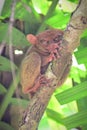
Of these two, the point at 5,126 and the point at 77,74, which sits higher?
the point at 77,74

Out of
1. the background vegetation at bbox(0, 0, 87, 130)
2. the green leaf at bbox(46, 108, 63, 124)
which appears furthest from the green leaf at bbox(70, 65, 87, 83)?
the green leaf at bbox(46, 108, 63, 124)

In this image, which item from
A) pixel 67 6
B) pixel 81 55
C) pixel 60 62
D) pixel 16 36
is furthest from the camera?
pixel 67 6

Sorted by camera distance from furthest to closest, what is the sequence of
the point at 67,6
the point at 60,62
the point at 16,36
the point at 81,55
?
1. the point at 67,6
2. the point at 16,36
3. the point at 81,55
4. the point at 60,62

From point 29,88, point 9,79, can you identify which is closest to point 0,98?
point 9,79

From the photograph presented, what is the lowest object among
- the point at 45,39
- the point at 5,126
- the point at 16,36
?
the point at 5,126

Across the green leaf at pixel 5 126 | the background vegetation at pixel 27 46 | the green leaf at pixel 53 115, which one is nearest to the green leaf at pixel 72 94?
the background vegetation at pixel 27 46

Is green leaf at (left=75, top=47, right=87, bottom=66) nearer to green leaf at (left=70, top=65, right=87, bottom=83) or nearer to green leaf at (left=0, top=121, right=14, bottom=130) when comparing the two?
green leaf at (left=70, top=65, right=87, bottom=83)

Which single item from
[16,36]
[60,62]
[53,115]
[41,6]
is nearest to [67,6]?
[41,6]

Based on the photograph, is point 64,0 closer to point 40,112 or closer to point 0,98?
point 0,98

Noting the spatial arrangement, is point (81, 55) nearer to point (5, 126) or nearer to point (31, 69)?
point (31, 69)
